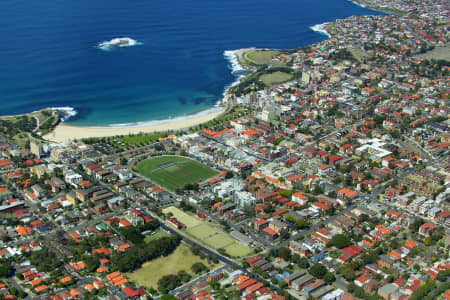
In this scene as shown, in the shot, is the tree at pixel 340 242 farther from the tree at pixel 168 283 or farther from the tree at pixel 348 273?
the tree at pixel 168 283

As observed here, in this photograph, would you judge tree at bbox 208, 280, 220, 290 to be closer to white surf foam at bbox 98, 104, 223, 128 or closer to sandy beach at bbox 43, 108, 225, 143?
sandy beach at bbox 43, 108, 225, 143

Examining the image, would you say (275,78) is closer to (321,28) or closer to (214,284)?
(321,28)

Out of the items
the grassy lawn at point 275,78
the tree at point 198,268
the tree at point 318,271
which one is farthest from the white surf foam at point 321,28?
the tree at point 198,268

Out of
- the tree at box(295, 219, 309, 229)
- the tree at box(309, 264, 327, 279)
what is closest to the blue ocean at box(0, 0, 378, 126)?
the tree at box(295, 219, 309, 229)

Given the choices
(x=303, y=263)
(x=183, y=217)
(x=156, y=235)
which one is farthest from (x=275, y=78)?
(x=303, y=263)

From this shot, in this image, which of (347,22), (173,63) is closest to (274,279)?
(173,63)

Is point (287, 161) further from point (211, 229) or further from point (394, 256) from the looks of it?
point (394, 256)
